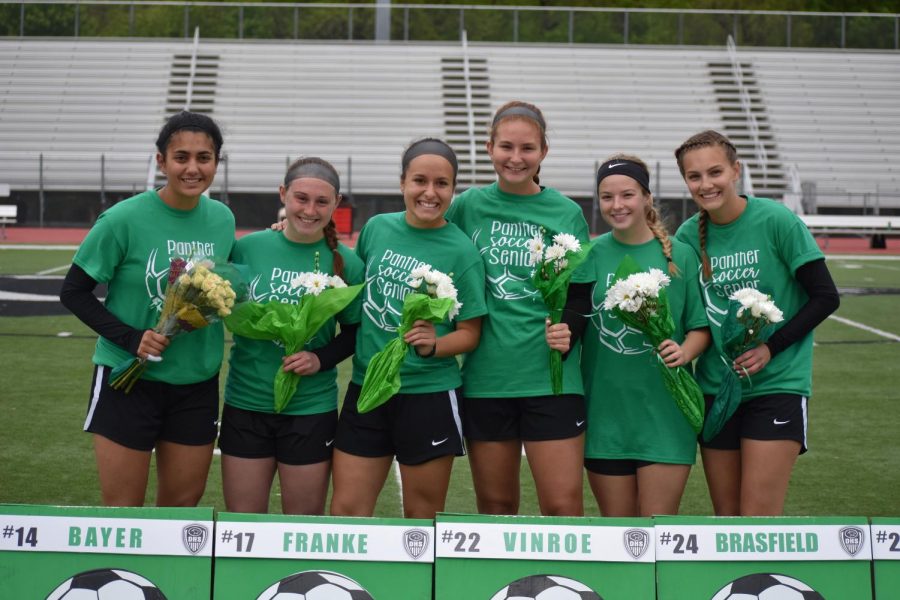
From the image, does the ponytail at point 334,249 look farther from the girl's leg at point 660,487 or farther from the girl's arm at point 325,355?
the girl's leg at point 660,487

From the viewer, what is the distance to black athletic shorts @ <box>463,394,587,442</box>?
3.92 metres

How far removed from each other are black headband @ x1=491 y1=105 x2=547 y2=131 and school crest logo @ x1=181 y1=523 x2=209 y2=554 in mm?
1773

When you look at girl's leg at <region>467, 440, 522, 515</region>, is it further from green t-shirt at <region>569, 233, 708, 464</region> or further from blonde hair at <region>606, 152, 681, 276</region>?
blonde hair at <region>606, 152, 681, 276</region>

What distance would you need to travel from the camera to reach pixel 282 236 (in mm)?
4055

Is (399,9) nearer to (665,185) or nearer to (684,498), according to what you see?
(665,185)

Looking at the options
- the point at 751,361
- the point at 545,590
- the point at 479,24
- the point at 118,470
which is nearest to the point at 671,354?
the point at 751,361

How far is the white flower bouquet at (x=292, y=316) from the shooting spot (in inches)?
147

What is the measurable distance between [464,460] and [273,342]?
2.83 meters

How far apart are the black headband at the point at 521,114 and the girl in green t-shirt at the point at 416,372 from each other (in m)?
0.25

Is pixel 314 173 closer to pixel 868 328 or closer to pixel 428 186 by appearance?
pixel 428 186

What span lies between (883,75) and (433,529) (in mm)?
29616

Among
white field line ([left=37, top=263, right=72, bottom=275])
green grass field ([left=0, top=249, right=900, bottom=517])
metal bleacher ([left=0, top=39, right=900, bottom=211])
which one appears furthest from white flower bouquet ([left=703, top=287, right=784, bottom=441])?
metal bleacher ([left=0, top=39, right=900, bottom=211])

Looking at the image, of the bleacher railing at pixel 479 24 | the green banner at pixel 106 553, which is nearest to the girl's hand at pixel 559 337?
the green banner at pixel 106 553

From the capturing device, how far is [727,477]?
401cm
